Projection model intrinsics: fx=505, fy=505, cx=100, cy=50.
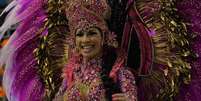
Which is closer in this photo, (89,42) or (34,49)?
(89,42)

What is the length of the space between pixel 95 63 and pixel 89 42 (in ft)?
0.12

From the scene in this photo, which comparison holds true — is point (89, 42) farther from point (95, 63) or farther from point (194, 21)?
point (194, 21)

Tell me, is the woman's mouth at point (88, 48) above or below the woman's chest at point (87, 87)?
above

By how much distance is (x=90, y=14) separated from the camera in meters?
0.79

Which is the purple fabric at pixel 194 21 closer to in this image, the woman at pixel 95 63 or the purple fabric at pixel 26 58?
the woman at pixel 95 63

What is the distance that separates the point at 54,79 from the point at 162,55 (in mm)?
190

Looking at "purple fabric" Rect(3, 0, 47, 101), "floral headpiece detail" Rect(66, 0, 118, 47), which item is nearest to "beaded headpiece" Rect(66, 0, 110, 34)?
"floral headpiece detail" Rect(66, 0, 118, 47)

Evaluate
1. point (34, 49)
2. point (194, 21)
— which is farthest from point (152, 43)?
point (34, 49)

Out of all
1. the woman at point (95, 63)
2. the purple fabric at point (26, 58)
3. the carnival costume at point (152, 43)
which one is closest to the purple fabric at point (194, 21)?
the carnival costume at point (152, 43)

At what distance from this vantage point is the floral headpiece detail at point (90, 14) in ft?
2.58

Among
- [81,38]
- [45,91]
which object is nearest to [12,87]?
[45,91]

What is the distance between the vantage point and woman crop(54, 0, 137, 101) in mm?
787

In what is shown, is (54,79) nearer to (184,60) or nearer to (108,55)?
(108,55)

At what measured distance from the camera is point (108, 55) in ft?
2.68
